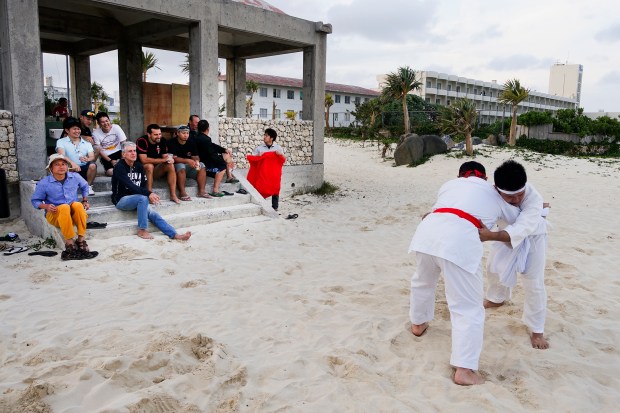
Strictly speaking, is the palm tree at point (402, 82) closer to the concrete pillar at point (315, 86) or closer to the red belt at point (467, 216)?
the concrete pillar at point (315, 86)

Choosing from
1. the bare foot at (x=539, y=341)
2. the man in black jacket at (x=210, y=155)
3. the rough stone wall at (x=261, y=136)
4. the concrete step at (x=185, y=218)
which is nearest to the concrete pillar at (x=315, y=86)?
the rough stone wall at (x=261, y=136)

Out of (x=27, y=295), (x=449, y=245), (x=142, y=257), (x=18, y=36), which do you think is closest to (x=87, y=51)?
(x=18, y=36)

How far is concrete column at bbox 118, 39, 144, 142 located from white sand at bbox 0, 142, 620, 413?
5647mm

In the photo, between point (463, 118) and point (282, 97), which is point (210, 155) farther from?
point (282, 97)

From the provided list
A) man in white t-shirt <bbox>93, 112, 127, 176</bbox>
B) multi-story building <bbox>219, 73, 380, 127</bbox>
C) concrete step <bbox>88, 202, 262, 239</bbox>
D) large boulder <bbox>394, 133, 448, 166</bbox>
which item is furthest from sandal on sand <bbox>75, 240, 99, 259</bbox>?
multi-story building <bbox>219, 73, 380, 127</bbox>

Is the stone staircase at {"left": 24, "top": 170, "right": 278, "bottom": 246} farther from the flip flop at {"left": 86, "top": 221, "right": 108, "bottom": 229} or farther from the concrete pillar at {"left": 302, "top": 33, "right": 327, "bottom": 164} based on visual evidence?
the concrete pillar at {"left": 302, "top": 33, "right": 327, "bottom": 164}

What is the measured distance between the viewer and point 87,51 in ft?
41.5

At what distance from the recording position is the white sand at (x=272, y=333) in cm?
290

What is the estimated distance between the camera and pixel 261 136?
416 inches

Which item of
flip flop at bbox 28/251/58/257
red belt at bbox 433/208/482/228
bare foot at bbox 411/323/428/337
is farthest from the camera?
flip flop at bbox 28/251/58/257

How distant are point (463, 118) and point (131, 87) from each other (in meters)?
12.2

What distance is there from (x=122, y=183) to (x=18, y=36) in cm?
281

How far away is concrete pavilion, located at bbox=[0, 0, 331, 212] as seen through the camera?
7094 mm

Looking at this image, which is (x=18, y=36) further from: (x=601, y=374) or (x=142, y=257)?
(x=601, y=374)
